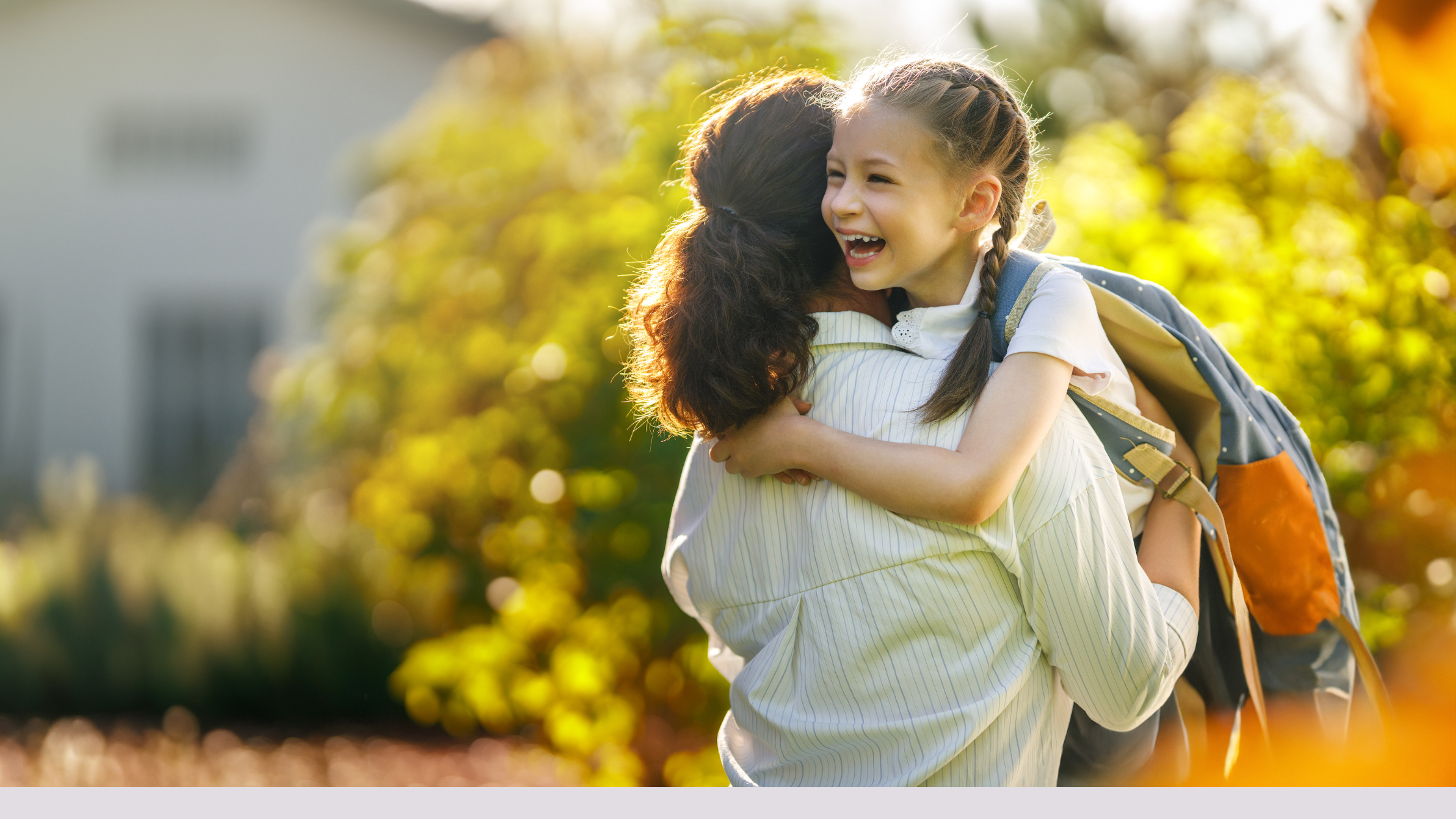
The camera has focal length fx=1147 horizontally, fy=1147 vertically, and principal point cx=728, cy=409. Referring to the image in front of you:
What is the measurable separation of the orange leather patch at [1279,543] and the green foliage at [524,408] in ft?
5.66

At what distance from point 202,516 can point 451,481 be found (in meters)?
4.05

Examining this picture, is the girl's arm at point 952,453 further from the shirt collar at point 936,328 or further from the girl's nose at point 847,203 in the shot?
the girl's nose at point 847,203

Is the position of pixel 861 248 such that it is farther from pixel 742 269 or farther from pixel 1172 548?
pixel 1172 548

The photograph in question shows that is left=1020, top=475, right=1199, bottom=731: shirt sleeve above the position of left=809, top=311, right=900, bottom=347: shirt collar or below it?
below

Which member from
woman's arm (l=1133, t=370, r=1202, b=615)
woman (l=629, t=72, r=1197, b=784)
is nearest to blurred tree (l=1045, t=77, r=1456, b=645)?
woman's arm (l=1133, t=370, r=1202, b=615)

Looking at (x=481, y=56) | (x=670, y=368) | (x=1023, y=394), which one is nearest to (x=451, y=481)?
(x=670, y=368)

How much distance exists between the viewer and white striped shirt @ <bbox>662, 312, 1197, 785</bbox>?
1.12m

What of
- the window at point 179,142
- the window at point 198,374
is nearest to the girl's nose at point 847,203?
the window at point 198,374

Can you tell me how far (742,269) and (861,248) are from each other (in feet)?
0.44

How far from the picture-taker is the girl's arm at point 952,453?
1.08 meters

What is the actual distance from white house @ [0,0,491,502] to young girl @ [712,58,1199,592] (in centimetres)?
963

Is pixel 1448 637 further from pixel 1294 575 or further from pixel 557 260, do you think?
pixel 557 260

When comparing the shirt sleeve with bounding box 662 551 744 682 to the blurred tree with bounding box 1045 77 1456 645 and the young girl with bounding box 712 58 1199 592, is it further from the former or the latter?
the blurred tree with bounding box 1045 77 1456 645

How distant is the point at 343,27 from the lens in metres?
10.3
